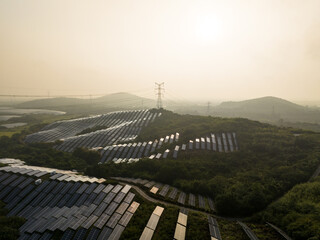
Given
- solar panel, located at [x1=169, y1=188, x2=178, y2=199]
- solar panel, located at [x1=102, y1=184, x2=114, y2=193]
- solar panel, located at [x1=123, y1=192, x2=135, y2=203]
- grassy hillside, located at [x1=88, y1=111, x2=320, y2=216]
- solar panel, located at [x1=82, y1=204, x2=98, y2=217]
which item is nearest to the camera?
solar panel, located at [x1=82, y1=204, x2=98, y2=217]

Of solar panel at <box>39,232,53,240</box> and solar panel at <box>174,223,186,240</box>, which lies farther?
solar panel at <box>174,223,186,240</box>

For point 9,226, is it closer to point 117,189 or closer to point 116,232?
point 116,232

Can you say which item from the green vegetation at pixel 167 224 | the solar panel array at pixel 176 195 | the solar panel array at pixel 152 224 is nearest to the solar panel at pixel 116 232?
the solar panel array at pixel 152 224

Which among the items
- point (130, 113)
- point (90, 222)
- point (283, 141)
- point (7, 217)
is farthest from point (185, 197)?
point (130, 113)

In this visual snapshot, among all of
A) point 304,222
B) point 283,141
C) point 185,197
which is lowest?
point 185,197

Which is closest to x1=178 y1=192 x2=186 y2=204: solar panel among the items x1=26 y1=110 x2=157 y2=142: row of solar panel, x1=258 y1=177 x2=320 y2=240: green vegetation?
x1=258 y1=177 x2=320 y2=240: green vegetation

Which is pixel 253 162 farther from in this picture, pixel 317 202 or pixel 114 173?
pixel 114 173

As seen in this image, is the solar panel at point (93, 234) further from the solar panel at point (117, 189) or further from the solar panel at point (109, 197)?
the solar panel at point (117, 189)

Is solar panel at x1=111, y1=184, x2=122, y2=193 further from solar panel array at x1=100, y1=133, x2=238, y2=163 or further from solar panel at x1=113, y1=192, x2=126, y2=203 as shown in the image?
solar panel array at x1=100, y1=133, x2=238, y2=163
